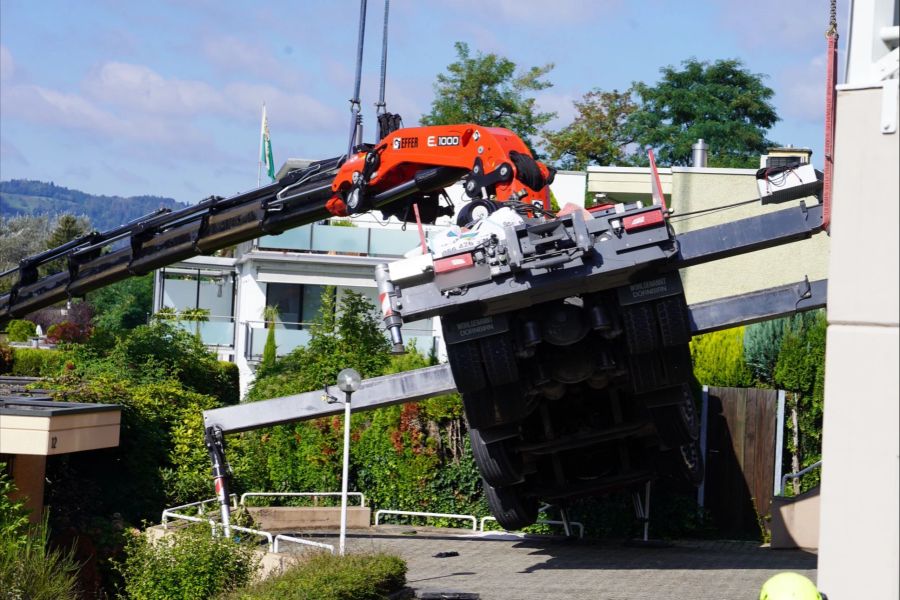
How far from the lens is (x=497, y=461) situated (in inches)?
594

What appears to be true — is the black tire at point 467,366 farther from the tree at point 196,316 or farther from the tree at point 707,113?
the tree at point 707,113

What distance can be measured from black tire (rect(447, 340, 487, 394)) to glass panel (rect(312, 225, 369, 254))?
18.8 meters

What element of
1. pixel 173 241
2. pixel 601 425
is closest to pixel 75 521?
pixel 173 241

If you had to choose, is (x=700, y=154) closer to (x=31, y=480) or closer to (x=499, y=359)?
(x=499, y=359)

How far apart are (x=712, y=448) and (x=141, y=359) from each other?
12.0m

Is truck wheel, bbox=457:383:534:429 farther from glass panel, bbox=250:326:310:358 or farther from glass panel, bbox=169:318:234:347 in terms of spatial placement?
glass panel, bbox=169:318:234:347

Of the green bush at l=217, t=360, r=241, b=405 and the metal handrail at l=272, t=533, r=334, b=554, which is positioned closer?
the metal handrail at l=272, t=533, r=334, b=554

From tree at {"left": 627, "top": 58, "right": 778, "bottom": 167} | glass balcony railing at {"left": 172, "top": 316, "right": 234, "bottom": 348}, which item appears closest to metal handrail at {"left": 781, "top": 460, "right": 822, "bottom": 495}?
glass balcony railing at {"left": 172, "top": 316, "right": 234, "bottom": 348}

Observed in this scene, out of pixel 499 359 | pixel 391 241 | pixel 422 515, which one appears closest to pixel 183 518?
pixel 422 515

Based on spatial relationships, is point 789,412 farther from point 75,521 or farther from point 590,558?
point 75,521

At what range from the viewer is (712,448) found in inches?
763

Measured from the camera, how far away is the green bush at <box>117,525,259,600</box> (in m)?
14.4

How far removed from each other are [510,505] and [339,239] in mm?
16699

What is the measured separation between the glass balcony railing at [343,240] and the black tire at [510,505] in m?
16.0
